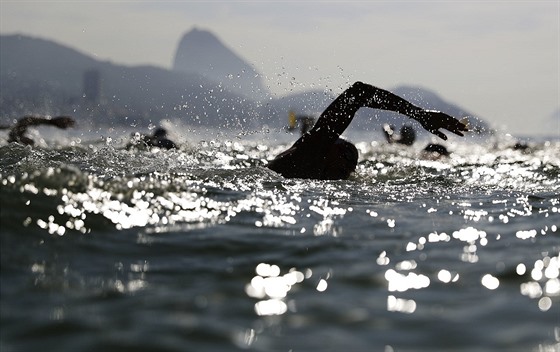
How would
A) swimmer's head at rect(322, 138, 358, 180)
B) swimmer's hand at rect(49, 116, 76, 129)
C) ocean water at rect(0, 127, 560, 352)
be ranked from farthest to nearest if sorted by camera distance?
1. swimmer's hand at rect(49, 116, 76, 129)
2. swimmer's head at rect(322, 138, 358, 180)
3. ocean water at rect(0, 127, 560, 352)

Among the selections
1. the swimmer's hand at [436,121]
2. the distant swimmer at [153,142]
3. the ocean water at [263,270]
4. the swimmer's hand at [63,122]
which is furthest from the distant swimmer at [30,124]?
the swimmer's hand at [436,121]

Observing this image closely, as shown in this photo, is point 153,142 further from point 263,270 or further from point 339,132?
point 263,270

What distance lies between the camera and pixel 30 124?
13.9 metres

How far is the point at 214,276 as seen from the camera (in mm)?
3732

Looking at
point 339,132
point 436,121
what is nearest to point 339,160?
point 339,132

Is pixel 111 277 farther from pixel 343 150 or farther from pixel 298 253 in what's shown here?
pixel 343 150

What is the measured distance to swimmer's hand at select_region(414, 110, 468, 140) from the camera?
7938 millimetres

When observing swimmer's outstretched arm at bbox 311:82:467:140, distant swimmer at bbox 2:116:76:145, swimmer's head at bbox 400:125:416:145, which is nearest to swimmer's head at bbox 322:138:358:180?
swimmer's outstretched arm at bbox 311:82:467:140

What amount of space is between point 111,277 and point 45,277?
33cm

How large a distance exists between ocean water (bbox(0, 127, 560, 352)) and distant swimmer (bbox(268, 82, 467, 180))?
1.43 meters

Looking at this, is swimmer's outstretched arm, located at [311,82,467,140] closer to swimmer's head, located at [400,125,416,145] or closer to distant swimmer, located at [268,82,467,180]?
distant swimmer, located at [268,82,467,180]

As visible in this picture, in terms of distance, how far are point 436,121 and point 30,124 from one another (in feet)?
29.4

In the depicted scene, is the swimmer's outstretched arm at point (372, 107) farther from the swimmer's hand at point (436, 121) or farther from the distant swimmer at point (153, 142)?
the distant swimmer at point (153, 142)

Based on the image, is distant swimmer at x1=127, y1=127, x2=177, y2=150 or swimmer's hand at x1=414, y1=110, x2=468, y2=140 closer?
swimmer's hand at x1=414, y1=110, x2=468, y2=140
